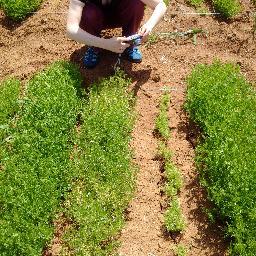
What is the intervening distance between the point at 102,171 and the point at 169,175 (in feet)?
2.67

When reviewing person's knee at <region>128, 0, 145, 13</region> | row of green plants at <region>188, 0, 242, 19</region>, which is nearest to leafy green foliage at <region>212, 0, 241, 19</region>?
row of green plants at <region>188, 0, 242, 19</region>

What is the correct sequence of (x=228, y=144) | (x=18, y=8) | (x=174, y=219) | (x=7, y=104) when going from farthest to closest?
1. (x=18, y=8)
2. (x=7, y=104)
3. (x=228, y=144)
4. (x=174, y=219)

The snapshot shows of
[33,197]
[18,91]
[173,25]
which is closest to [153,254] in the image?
[33,197]

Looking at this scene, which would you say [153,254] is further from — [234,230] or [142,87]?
[142,87]

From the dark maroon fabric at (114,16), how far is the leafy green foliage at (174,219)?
7.79 feet

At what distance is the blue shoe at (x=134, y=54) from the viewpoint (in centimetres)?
723

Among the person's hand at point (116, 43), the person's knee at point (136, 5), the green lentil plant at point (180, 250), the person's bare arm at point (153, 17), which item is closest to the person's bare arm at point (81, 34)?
the person's hand at point (116, 43)

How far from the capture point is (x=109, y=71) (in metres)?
7.25

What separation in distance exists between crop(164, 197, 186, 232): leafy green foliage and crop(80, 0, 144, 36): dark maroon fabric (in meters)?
2.38

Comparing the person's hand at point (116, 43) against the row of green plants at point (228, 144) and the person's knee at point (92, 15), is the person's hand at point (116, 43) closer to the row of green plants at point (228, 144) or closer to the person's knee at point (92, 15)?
the person's knee at point (92, 15)

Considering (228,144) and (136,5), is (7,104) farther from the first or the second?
(228,144)

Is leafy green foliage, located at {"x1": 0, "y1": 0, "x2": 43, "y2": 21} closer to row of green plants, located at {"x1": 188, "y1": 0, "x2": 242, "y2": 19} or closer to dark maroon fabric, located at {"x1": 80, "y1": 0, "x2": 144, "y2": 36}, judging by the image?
dark maroon fabric, located at {"x1": 80, "y1": 0, "x2": 144, "y2": 36}

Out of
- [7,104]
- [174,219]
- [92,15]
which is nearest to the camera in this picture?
[174,219]

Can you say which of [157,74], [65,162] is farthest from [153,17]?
[65,162]
